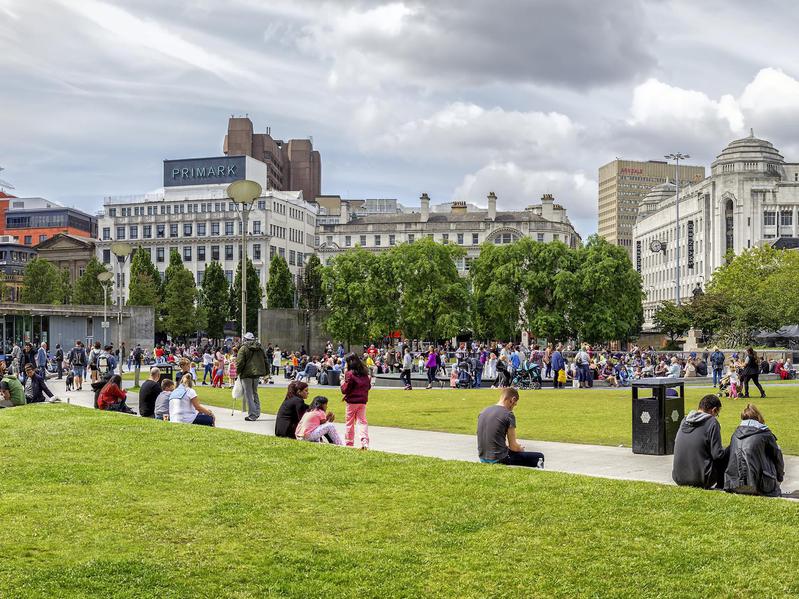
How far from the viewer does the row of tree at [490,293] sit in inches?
3204

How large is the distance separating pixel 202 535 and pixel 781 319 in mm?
69436

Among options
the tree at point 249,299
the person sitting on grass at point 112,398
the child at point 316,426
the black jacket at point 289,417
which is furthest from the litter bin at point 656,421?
the tree at point 249,299

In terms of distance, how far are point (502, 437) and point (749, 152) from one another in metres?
151

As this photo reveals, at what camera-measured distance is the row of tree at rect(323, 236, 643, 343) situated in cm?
8138

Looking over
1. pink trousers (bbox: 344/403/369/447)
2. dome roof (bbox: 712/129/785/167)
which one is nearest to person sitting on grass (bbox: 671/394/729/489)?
pink trousers (bbox: 344/403/369/447)

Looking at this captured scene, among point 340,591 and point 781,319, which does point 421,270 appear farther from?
point 340,591

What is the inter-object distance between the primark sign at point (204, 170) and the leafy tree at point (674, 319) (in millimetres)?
64711

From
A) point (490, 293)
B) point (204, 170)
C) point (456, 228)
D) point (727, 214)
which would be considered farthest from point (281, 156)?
point (490, 293)

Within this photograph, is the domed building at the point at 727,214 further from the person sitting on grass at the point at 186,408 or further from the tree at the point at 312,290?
the person sitting on grass at the point at 186,408

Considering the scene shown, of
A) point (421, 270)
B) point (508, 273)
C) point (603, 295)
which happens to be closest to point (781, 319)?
point (603, 295)

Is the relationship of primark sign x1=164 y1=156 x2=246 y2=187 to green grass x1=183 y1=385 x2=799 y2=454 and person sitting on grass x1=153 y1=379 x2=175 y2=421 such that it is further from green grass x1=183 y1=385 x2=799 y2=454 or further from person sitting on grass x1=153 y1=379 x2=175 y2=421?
person sitting on grass x1=153 y1=379 x2=175 y2=421

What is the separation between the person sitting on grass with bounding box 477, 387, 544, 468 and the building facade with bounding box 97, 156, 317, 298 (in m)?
110

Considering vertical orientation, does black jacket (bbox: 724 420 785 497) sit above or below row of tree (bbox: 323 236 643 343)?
below

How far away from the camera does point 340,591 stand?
7.68 metres
